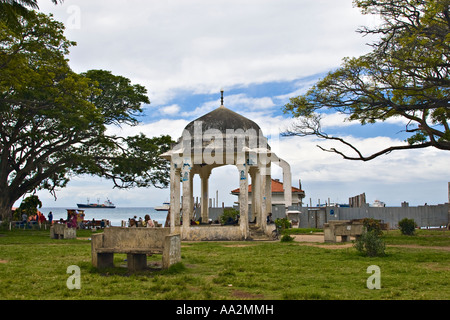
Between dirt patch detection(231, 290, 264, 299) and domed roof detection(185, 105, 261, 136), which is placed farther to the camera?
domed roof detection(185, 105, 261, 136)

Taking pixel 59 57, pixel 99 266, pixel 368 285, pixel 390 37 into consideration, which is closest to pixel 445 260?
pixel 368 285

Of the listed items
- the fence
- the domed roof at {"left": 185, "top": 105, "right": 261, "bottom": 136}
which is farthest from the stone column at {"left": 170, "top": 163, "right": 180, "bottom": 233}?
the fence

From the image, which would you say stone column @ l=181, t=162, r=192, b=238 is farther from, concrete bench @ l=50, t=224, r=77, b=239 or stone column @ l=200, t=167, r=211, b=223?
concrete bench @ l=50, t=224, r=77, b=239

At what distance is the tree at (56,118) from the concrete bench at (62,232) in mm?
6816

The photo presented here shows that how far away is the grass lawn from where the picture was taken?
25.2 ft

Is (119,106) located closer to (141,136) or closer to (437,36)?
(141,136)

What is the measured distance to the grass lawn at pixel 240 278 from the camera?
25.2 feet

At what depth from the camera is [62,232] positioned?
2366 centimetres

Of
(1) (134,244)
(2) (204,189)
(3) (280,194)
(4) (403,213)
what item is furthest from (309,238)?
(3) (280,194)

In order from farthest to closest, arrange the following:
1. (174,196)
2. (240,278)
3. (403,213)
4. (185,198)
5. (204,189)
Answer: (403,213) → (204,189) → (174,196) → (185,198) → (240,278)

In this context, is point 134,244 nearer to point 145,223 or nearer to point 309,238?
point 145,223

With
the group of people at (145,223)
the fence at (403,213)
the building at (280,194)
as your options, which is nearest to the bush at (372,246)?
the group of people at (145,223)

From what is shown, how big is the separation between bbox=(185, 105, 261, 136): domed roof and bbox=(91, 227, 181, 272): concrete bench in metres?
12.1

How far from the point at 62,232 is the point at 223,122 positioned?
9849 millimetres
